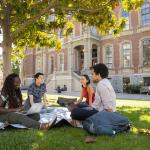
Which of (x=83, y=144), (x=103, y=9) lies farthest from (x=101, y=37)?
(x=83, y=144)

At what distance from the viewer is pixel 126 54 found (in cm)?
3719

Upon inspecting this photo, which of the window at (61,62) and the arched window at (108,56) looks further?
the window at (61,62)

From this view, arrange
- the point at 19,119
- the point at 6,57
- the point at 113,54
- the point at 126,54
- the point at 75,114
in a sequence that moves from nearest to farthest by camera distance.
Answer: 1. the point at 19,119
2. the point at 75,114
3. the point at 6,57
4. the point at 126,54
5. the point at 113,54

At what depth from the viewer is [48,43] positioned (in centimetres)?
1698

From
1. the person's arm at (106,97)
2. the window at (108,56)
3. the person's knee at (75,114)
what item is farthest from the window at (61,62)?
the person's arm at (106,97)

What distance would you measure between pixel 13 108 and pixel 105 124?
2060 millimetres

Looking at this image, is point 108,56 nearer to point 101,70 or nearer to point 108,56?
point 108,56

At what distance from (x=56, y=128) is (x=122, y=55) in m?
31.5

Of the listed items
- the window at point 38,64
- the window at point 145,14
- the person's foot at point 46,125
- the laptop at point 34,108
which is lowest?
the person's foot at point 46,125

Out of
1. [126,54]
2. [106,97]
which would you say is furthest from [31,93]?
[126,54]

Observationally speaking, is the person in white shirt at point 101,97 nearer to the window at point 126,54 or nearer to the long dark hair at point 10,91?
the long dark hair at point 10,91

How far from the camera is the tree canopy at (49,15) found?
1220cm

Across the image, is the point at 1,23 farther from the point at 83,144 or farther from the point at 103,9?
the point at 83,144

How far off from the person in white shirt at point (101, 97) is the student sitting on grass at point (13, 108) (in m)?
0.69
